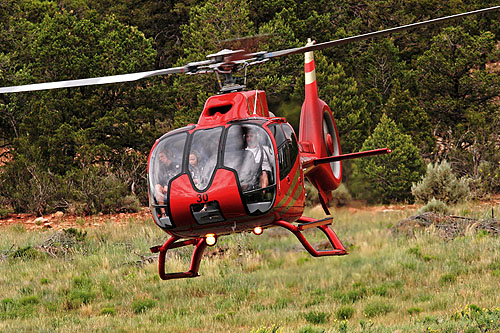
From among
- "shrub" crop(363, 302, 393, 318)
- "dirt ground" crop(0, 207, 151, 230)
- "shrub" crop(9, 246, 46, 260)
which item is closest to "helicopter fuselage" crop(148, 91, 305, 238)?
"shrub" crop(363, 302, 393, 318)

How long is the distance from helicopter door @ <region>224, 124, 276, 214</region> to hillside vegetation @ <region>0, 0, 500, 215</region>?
15366 millimetres

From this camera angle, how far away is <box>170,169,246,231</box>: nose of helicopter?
7762 mm

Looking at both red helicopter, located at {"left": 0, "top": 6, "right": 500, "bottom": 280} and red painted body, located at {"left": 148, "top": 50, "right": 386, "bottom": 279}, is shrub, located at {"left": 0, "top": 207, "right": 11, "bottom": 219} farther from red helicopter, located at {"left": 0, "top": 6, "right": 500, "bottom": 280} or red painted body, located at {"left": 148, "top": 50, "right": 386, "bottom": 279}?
red painted body, located at {"left": 148, "top": 50, "right": 386, "bottom": 279}

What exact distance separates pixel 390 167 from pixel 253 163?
1828cm

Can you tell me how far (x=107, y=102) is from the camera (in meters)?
28.2

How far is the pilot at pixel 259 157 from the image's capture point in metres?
7.97

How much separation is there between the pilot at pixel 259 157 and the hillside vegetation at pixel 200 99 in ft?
50.5

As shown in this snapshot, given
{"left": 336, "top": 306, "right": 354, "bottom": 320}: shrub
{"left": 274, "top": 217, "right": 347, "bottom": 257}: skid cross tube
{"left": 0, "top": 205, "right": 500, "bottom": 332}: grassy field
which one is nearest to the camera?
{"left": 274, "top": 217, "right": 347, "bottom": 257}: skid cross tube

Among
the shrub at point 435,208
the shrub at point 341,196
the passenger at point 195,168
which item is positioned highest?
the passenger at point 195,168

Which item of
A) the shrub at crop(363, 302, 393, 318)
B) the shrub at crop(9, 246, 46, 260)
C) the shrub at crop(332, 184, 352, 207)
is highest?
the shrub at crop(332, 184, 352, 207)

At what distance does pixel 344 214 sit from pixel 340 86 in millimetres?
7927

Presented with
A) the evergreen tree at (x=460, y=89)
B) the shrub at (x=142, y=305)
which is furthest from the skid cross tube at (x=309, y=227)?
the evergreen tree at (x=460, y=89)

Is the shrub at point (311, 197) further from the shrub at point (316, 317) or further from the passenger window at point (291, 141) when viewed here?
the passenger window at point (291, 141)

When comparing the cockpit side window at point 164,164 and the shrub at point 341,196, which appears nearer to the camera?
the cockpit side window at point 164,164
